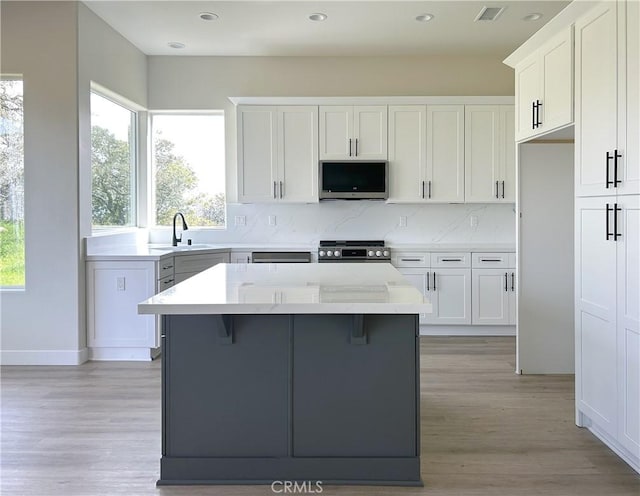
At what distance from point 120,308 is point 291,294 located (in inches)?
103

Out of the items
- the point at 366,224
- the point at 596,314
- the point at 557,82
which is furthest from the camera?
the point at 366,224

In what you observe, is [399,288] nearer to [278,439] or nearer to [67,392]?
[278,439]

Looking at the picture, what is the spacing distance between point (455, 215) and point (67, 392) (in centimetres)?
403

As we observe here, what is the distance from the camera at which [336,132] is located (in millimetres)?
5391

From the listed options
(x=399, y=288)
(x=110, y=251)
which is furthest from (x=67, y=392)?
(x=399, y=288)

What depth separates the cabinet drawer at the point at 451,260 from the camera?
17.2 feet

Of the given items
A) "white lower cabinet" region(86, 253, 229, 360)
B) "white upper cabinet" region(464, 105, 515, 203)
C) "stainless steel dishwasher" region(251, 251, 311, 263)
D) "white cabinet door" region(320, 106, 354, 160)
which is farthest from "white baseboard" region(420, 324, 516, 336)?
"white lower cabinet" region(86, 253, 229, 360)

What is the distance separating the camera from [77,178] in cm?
423

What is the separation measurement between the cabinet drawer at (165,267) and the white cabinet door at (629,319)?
10.9 feet

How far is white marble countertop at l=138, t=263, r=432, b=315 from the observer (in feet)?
6.81

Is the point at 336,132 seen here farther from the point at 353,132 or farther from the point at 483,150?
the point at 483,150

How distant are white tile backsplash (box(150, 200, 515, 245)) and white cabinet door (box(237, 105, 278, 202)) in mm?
406

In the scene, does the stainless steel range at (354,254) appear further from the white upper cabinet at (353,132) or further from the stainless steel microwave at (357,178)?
the white upper cabinet at (353,132)

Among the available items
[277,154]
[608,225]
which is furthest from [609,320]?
[277,154]
